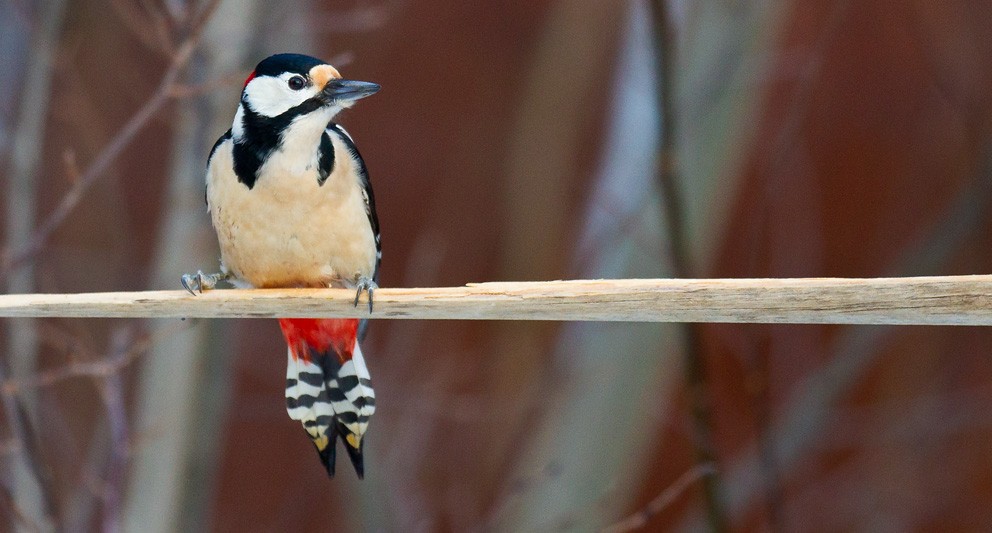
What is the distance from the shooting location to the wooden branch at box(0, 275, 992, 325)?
1010 mm

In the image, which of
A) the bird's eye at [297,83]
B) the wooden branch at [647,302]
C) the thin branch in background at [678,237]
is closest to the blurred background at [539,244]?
the thin branch in background at [678,237]

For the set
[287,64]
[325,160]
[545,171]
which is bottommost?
[325,160]

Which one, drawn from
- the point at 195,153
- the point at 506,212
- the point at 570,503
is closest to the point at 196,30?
the point at 195,153

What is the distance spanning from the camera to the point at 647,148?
2.66 meters

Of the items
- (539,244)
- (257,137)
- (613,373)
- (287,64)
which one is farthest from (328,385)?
(539,244)

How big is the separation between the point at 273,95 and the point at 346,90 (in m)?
0.13

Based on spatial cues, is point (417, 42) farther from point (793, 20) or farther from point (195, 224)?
point (195, 224)

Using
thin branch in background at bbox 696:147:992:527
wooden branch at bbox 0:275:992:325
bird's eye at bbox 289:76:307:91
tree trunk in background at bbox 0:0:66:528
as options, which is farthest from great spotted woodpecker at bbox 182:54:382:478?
thin branch in background at bbox 696:147:992:527

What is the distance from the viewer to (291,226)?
1.62m

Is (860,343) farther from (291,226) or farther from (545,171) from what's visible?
(291,226)

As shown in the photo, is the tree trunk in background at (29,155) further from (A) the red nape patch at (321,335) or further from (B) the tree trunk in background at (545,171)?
(B) the tree trunk in background at (545,171)

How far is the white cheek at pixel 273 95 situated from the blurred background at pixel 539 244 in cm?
51

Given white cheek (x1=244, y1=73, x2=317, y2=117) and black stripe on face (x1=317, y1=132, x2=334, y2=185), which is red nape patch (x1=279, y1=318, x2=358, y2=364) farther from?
white cheek (x1=244, y1=73, x2=317, y2=117)

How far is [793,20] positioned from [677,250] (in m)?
2.54
